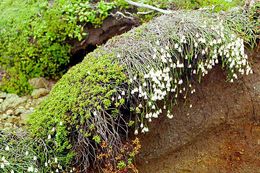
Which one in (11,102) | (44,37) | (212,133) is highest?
(44,37)

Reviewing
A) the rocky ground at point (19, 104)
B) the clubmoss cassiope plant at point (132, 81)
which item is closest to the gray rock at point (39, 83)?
the rocky ground at point (19, 104)

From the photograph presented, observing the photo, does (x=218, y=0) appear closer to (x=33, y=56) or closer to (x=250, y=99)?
(x=250, y=99)

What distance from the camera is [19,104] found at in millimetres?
3311

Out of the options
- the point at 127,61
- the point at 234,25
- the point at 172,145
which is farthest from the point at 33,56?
the point at 234,25

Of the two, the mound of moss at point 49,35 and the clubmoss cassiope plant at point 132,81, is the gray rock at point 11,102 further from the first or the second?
the clubmoss cassiope plant at point 132,81

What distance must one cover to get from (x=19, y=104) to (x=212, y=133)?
1408 millimetres

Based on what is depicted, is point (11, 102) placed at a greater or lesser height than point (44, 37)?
lesser

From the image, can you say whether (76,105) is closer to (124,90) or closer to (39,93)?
(124,90)

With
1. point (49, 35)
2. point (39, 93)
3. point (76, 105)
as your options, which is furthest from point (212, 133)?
point (49, 35)

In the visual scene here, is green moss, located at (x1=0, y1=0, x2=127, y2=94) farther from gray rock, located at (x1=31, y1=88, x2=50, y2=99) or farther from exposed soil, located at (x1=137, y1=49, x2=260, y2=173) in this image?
exposed soil, located at (x1=137, y1=49, x2=260, y2=173)

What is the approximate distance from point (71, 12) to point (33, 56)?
18.0 inches

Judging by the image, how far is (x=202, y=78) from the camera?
3.17m

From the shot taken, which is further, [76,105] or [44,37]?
[44,37]

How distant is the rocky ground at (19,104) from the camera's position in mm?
3070
